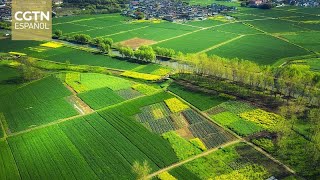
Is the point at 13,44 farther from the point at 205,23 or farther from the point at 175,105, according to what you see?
the point at 205,23

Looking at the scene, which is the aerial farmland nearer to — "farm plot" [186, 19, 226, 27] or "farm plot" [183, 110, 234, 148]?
"farm plot" [183, 110, 234, 148]

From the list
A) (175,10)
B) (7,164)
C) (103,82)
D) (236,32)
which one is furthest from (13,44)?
(175,10)

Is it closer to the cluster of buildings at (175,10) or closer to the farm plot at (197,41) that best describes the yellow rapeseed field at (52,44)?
the farm plot at (197,41)

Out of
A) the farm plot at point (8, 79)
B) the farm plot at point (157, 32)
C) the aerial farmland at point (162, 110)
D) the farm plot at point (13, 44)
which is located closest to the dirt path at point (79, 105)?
the aerial farmland at point (162, 110)

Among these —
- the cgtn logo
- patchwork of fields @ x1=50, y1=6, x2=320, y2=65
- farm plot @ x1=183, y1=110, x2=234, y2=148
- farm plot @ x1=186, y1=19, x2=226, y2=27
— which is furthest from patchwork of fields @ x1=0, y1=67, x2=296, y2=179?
the cgtn logo

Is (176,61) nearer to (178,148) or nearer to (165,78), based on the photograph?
(165,78)

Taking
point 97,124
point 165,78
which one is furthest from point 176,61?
point 97,124
